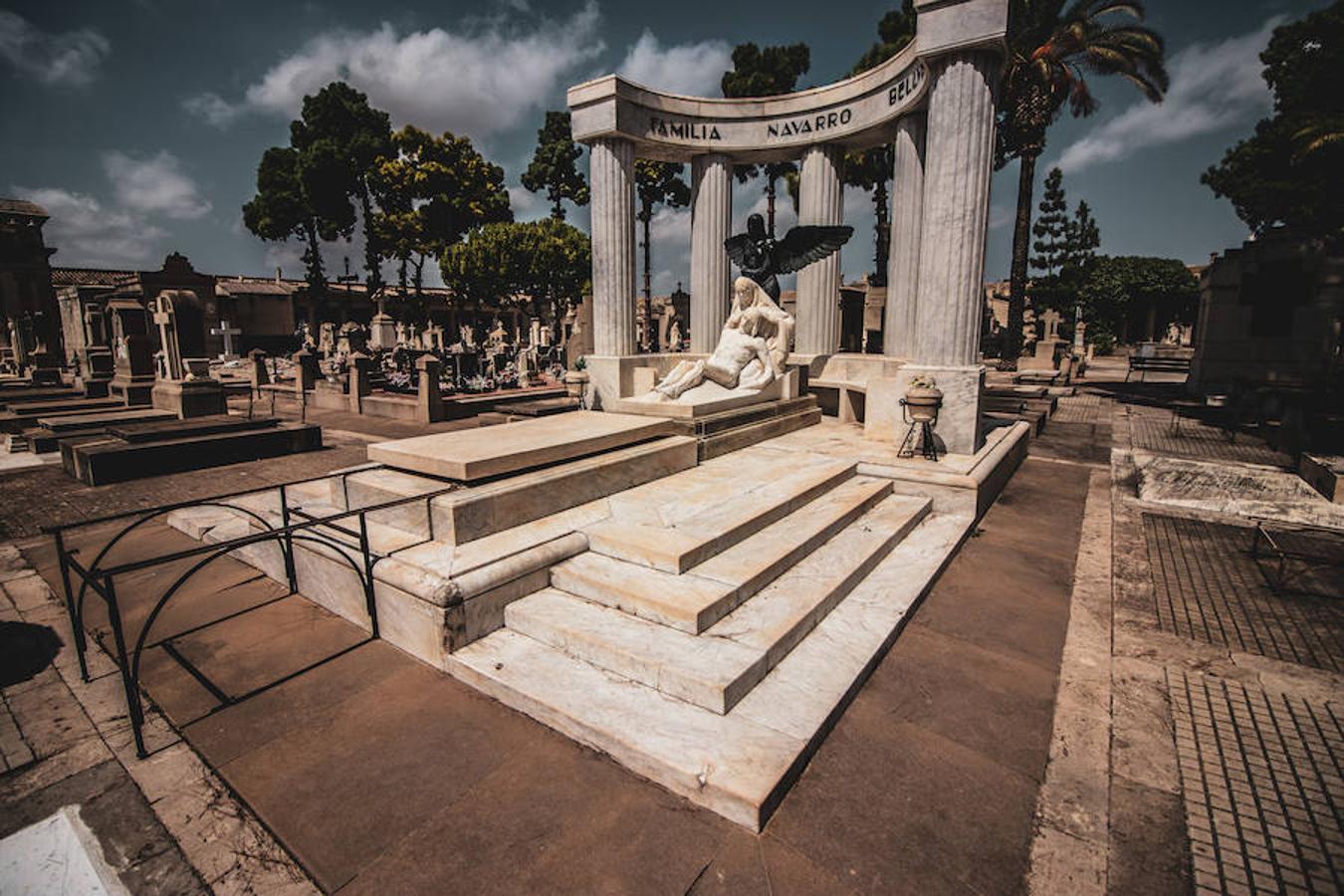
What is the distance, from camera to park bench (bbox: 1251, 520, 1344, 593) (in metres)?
4.98

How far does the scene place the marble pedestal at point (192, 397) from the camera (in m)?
12.3

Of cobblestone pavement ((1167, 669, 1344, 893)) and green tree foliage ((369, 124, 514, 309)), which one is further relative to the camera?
green tree foliage ((369, 124, 514, 309))

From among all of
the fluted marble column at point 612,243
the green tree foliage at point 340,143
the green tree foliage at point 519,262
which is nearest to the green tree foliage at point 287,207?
the green tree foliage at point 340,143

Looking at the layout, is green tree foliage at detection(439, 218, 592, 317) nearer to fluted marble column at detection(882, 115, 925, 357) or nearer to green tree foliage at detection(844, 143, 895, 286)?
green tree foliage at detection(844, 143, 895, 286)

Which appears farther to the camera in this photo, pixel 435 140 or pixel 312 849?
pixel 435 140

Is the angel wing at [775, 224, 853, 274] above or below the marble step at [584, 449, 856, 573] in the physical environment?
above

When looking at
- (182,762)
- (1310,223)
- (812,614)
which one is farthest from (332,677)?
(1310,223)

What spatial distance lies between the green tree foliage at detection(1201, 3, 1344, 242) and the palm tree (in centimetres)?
536

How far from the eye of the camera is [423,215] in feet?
116

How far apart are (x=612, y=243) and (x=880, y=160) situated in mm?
21124

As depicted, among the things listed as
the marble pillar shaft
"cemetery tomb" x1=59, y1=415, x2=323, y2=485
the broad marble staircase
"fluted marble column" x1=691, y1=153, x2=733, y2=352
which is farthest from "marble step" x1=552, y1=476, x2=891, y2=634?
"cemetery tomb" x1=59, y1=415, x2=323, y2=485

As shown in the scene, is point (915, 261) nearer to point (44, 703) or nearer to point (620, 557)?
point (620, 557)

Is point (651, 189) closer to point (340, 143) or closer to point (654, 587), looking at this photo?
point (340, 143)

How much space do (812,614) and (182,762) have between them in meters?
3.64
